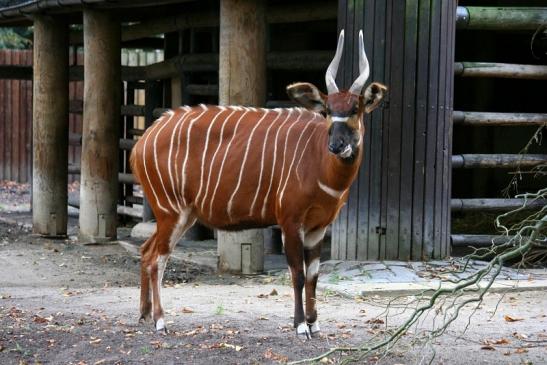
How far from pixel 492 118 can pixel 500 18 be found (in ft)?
2.85

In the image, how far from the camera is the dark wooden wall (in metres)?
8.81

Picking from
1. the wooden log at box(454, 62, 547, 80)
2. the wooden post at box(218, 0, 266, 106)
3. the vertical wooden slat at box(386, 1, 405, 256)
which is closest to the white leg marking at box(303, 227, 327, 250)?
the vertical wooden slat at box(386, 1, 405, 256)

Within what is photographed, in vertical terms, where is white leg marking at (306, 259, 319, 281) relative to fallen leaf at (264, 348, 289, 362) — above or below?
above

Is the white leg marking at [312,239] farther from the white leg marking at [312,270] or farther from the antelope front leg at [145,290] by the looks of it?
the antelope front leg at [145,290]

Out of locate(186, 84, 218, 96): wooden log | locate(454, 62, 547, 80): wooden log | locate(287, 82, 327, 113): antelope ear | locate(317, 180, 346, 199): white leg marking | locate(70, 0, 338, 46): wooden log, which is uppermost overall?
locate(70, 0, 338, 46): wooden log

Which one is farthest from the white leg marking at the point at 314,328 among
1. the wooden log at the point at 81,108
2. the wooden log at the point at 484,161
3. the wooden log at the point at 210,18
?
the wooden log at the point at 81,108

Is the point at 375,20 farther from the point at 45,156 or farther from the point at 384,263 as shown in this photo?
the point at 45,156

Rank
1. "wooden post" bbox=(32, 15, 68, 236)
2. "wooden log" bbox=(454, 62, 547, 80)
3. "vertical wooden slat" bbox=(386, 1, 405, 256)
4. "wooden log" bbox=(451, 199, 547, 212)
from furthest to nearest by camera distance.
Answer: "wooden post" bbox=(32, 15, 68, 236), "wooden log" bbox=(451, 199, 547, 212), "wooden log" bbox=(454, 62, 547, 80), "vertical wooden slat" bbox=(386, 1, 405, 256)

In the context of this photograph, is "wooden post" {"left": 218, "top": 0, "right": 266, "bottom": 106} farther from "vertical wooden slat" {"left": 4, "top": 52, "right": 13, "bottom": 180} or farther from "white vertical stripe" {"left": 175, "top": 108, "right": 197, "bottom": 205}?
"vertical wooden slat" {"left": 4, "top": 52, "right": 13, "bottom": 180}

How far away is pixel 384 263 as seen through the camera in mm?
8766

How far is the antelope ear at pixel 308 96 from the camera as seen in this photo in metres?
6.27

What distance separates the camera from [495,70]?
925 centimetres

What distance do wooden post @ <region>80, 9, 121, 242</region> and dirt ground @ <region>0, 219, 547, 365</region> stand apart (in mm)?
1739

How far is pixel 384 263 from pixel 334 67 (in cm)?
285
